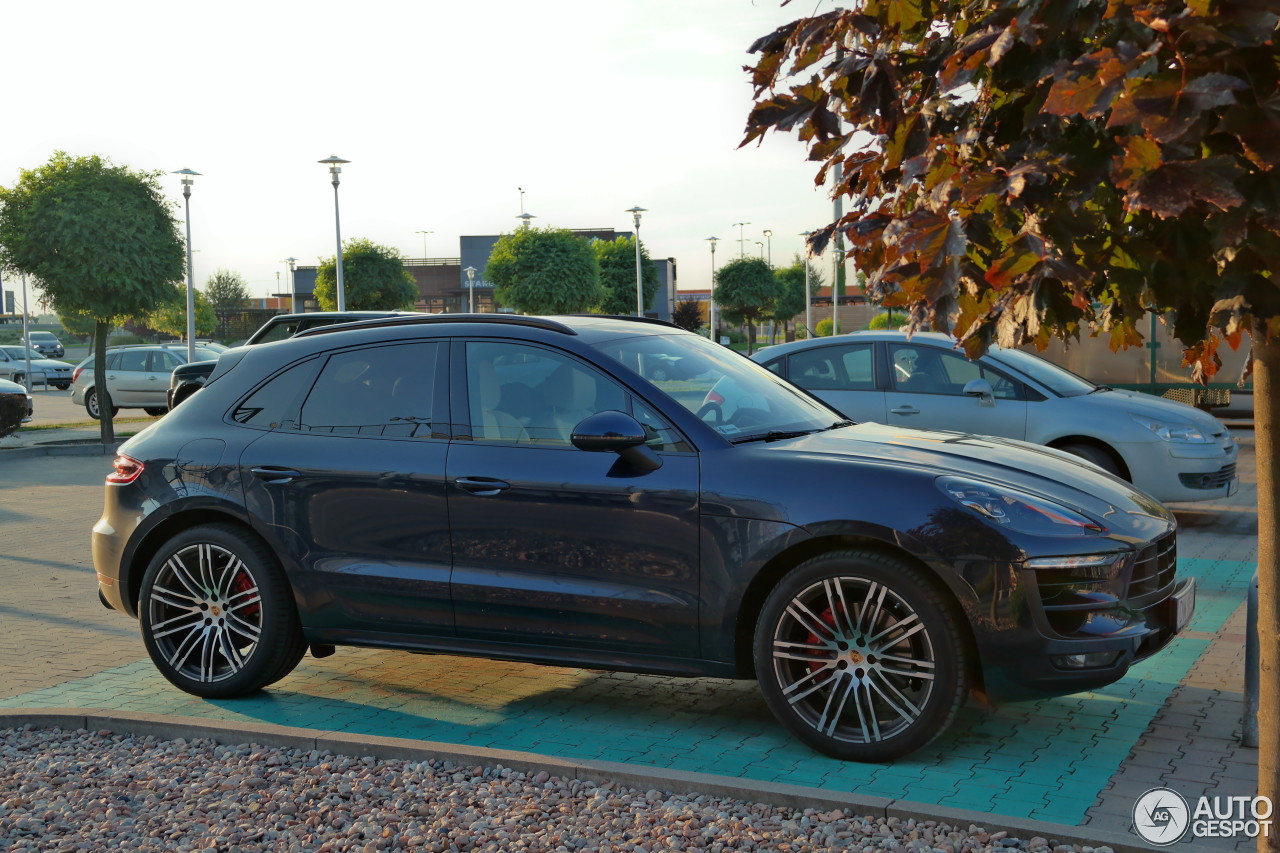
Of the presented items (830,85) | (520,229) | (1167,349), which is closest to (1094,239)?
(830,85)

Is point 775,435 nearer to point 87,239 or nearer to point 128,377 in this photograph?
point 87,239

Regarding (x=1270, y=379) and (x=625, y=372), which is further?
(x=625, y=372)

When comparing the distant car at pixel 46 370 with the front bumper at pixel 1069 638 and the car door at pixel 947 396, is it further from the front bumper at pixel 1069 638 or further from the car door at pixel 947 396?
the front bumper at pixel 1069 638

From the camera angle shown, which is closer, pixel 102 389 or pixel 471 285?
pixel 102 389

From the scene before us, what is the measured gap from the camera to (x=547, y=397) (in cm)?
566

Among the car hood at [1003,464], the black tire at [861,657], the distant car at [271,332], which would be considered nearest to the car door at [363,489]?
the black tire at [861,657]

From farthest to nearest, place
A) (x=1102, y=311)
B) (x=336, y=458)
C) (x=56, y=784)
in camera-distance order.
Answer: (x=336, y=458) < (x=56, y=784) < (x=1102, y=311)

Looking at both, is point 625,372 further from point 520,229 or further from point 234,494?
point 520,229

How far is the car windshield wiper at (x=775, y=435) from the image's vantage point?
17.8 ft

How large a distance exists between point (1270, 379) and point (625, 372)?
2814 mm

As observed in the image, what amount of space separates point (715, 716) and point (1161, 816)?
2.02 metres

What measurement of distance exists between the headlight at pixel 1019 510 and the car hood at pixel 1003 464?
Answer: 3.4 inches

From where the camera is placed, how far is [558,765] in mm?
4742

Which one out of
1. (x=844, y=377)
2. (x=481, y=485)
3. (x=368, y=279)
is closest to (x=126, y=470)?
(x=481, y=485)
